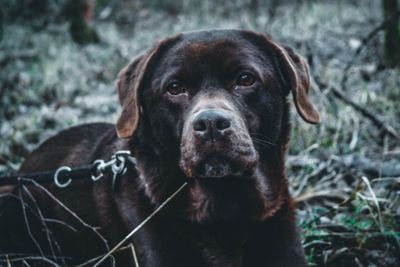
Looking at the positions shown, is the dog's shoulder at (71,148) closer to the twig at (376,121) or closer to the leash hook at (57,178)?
the leash hook at (57,178)

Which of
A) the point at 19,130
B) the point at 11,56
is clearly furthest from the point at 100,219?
the point at 11,56

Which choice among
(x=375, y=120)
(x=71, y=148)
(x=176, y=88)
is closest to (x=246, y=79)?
(x=176, y=88)

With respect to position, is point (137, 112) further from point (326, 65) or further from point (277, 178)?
point (326, 65)

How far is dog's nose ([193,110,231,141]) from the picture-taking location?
8.64ft

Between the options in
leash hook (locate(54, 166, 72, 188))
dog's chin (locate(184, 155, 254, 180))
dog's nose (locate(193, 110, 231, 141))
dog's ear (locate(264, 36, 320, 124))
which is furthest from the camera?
leash hook (locate(54, 166, 72, 188))

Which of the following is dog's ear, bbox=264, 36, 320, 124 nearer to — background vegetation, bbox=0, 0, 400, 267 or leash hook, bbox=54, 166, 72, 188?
background vegetation, bbox=0, 0, 400, 267

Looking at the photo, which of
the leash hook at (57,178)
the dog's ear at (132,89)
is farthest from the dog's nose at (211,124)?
the leash hook at (57,178)

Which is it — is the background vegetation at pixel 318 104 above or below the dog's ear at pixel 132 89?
below

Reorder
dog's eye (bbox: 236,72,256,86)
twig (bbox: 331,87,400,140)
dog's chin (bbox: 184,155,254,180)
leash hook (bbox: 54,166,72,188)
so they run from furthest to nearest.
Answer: twig (bbox: 331,87,400,140)
leash hook (bbox: 54,166,72,188)
dog's eye (bbox: 236,72,256,86)
dog's chin (bbox: 184,155,254,180)

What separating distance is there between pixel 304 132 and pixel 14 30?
1100 cm

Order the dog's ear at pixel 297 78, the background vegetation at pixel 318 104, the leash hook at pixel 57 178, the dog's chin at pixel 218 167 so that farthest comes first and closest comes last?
the background vegetation at pixel 318 104, the leash hook at pixel 57 178, the dog's ear at pixel 297 78, the dog's chin at pixel 218 167

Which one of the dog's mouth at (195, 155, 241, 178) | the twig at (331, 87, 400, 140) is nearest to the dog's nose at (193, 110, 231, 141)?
the dog's mouth at (195, 155, 241, 178)

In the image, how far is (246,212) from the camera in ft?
10.3

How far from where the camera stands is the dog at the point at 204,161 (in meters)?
2.92
